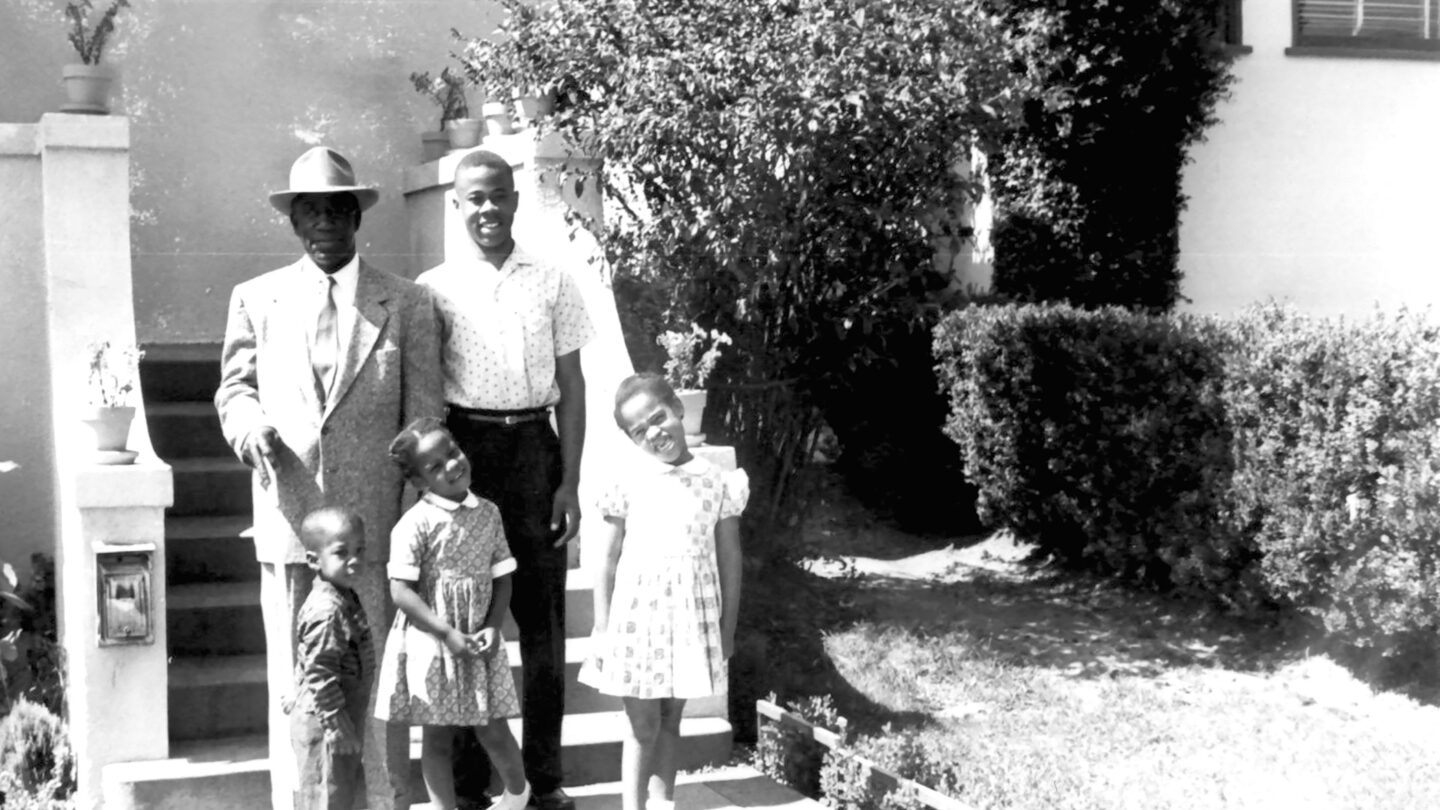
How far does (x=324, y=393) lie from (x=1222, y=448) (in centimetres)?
452

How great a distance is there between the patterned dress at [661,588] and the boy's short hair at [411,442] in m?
0.58

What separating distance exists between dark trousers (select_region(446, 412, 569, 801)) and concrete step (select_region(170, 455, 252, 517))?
1992 mm

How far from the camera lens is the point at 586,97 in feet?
25.0

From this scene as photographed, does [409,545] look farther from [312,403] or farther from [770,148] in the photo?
[770,148]

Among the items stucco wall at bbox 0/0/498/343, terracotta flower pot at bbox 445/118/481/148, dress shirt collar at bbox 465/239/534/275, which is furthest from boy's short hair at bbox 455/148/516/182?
stucco wall at bbox 0/0/498/343

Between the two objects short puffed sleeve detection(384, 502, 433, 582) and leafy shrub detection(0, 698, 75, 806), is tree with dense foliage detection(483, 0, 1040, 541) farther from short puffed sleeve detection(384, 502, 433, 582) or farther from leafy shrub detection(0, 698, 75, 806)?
leafy shrub detection(0, 698, 75, 806)

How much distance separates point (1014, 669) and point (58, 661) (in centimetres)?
399

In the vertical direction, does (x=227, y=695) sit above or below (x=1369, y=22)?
below

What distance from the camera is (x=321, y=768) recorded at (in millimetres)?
4324

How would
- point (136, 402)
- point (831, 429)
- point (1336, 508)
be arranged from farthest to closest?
point (831, 429), point (1336, 508), point (136, 402)

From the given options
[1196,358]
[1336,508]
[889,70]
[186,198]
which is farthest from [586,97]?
[1336,508]

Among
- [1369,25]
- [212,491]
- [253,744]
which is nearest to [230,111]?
[212,491]

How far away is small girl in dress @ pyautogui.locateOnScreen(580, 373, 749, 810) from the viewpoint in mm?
4840

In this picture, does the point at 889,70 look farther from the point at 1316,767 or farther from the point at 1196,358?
the point at 1316,767
